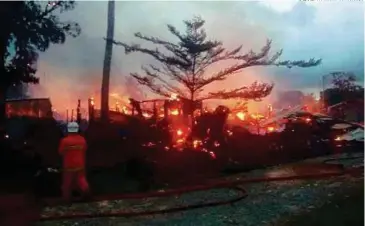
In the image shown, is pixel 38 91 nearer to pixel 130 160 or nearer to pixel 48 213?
pixel 48 213

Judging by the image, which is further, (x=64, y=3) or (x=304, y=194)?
(x=304, y=194)

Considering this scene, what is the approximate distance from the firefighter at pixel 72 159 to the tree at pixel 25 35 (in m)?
0.84

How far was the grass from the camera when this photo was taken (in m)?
4.15

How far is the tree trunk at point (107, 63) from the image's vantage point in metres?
4.05

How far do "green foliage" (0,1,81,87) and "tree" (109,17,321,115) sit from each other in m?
0.70

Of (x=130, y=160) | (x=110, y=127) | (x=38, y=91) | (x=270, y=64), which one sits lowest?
(x=130, y=160)

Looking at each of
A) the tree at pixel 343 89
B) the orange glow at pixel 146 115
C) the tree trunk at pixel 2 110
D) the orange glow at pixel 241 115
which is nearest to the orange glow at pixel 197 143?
the orange glow at pixel 241 115

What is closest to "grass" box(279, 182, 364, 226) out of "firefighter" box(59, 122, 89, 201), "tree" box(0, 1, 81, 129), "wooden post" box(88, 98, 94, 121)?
"firefighter" box(59, 122, 89, 201)

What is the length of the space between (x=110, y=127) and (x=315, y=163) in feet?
14.5

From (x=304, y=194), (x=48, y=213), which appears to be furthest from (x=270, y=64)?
(x=48, y=213)

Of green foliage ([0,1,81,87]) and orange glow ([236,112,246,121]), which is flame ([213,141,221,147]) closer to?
orange glow ([236,112,246,121])

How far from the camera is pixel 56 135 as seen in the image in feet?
18.9

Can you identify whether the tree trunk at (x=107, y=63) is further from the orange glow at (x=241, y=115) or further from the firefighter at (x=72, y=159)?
the orange glow at (x=241, y=115)

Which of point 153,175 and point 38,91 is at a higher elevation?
point 38,91
